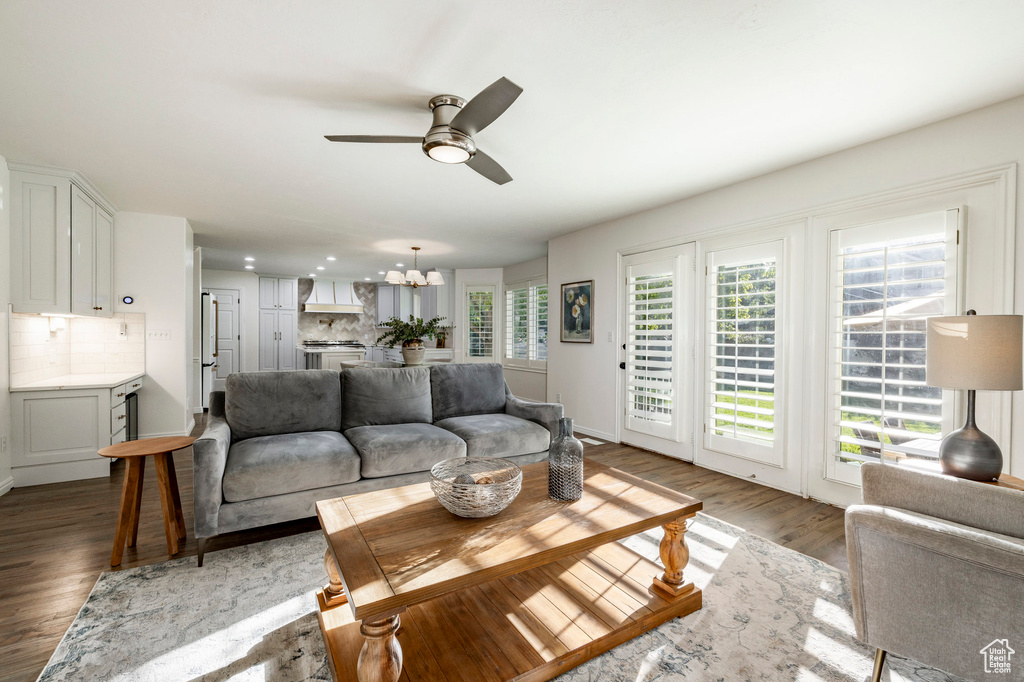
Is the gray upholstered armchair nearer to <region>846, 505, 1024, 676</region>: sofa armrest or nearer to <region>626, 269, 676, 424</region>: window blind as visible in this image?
<region>846, 505, 1024, 676</region>: sofa armrest

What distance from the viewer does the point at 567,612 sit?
1.86 metres

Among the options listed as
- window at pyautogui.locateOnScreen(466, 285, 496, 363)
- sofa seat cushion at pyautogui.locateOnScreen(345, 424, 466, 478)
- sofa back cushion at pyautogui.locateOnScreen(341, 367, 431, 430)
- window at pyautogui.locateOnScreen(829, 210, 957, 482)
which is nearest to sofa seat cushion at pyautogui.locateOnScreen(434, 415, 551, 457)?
sofa seat cushion at pyautogui.locateOnScreen(345, 424, 466, 478)

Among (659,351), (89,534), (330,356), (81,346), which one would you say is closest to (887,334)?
(659,351)

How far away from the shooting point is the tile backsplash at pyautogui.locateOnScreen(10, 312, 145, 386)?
151 inches

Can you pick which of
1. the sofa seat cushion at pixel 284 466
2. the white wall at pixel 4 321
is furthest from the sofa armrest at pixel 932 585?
the white wall at pixel 4 321

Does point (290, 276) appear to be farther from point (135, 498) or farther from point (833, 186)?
point (833, 186)

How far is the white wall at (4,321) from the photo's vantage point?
10.9 feet

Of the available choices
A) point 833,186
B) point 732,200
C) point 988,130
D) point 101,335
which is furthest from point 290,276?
point 988,130

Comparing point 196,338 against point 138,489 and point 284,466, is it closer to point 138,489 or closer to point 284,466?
point 138,489

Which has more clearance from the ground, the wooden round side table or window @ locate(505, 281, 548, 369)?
window @ locate(505, 281, 548, 369)

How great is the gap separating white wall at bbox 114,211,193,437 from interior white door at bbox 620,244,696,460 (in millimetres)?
4839

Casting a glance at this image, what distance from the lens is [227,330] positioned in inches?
340

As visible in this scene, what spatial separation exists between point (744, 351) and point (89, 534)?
15.5 ft

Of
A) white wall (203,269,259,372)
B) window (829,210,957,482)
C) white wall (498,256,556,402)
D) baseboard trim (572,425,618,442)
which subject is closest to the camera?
window (829,210,957,482)
